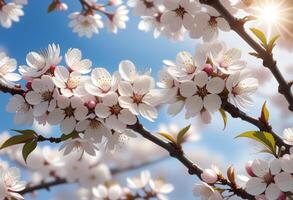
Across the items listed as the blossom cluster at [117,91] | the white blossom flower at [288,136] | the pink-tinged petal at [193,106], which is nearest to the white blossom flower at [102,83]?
the blossom cluster at [117,91]

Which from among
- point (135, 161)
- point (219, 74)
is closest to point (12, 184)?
point (219, 74)

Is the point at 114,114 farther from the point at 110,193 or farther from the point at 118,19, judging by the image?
the point at 118,19

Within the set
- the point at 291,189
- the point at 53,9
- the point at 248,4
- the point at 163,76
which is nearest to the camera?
the point at 291,189

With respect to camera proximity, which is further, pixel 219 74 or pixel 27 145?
pixel 27 145

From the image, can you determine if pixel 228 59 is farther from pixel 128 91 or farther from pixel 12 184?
pixel 12 184

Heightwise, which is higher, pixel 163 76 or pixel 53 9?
pixel 163 76

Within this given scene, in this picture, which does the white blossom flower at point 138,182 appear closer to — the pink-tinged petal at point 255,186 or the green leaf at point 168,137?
the green leaf at point 168,137
